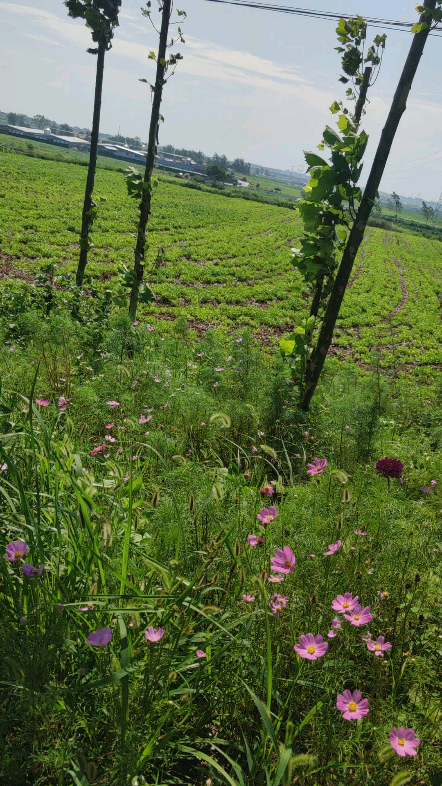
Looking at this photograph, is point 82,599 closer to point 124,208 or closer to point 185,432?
point 185,432

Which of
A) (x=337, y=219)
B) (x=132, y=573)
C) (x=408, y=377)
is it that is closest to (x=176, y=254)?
(x=408, y=377)

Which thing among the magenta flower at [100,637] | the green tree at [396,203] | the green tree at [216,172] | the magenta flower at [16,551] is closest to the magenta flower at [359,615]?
the magenta flower at [100,637]

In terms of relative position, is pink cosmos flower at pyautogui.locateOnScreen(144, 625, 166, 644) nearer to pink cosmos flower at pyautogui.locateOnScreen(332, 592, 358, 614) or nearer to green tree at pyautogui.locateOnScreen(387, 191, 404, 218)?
pink cosmos flower at pyautogui.locateOnScreen(332, 592, 358, 614)

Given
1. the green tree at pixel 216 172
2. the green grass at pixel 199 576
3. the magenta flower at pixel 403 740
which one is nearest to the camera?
the magenta flower at pixel 403 740

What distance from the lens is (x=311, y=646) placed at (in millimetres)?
1430

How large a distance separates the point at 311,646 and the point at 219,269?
1984 cm

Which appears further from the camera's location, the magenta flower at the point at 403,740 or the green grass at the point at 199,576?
the green grass at the point at 199,576

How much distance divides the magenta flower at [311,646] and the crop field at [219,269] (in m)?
4.46

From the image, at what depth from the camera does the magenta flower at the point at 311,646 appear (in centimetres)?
139

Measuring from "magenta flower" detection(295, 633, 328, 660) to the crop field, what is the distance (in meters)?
4.46

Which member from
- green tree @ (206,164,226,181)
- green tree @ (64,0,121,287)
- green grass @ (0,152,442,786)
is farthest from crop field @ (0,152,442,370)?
green tree @ (206,164,226,181)

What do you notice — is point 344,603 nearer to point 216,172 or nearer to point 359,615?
point 359,615

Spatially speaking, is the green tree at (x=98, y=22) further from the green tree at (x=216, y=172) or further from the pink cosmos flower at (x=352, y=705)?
the green tree at (x=216, y=172)

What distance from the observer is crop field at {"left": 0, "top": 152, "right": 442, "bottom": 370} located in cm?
1448
